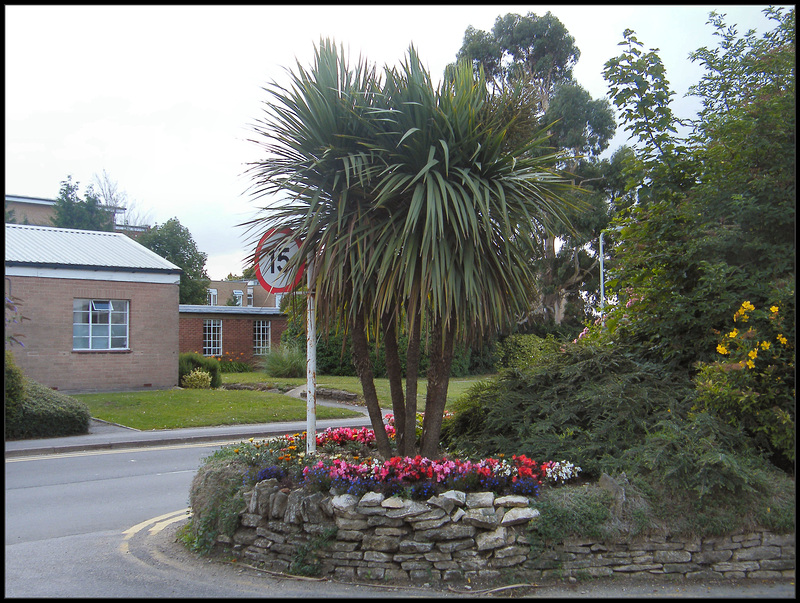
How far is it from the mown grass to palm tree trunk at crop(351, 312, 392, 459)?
9954mm

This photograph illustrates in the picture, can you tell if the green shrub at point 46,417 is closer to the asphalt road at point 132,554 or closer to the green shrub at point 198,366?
the asphalt road at point 132,554

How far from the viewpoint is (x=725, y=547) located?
462 cm

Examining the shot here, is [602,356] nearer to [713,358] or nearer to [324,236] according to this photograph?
[713,358]

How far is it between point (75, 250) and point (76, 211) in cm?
2271

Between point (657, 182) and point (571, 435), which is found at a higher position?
point (657, 182)

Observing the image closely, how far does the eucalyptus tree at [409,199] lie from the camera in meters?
5.31

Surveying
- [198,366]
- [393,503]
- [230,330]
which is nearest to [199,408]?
[198,366]

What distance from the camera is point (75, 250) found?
71.5ft

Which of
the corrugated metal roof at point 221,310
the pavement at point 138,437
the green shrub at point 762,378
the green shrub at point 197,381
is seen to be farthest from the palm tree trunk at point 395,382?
the corrugated metal roof at point 221,310

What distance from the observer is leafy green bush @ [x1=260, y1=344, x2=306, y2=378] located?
83.3 feet

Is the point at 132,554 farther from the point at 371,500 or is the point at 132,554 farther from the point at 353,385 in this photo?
the point at 353,385

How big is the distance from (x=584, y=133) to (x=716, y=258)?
25.4 meters

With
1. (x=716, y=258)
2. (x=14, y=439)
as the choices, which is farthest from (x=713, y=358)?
(x=14, y=439)

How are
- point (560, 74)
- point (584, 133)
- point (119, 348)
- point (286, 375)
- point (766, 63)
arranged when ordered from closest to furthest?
point (766, 63)
point (119, 348)
point (286, 375)
point (584, 133)
point (560, 74)
